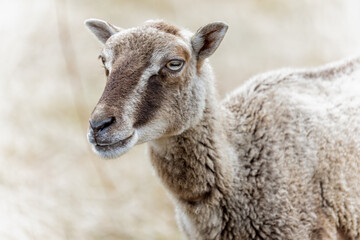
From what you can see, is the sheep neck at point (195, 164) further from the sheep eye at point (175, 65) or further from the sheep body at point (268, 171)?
the sheep eye at point (175, 65)

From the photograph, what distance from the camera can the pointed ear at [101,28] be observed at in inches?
215

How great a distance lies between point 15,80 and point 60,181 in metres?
2.50

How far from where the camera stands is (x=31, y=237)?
6.51m

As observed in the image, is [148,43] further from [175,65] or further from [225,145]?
[225,145]

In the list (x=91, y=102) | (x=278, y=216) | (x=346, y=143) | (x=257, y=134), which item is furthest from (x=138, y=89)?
(x=91, y=102)

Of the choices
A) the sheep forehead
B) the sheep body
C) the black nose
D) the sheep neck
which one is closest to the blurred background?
the sheep neck

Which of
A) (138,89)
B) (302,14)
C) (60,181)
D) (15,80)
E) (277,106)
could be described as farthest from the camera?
(302,14)

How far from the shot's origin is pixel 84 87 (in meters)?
10.9

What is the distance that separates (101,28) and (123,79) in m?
1.25

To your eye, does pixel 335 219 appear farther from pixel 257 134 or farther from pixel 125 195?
pixel 125 195

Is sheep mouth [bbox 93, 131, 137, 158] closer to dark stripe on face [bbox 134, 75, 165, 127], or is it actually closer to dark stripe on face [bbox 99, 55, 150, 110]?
dark stripe on face [bbox 134, 75, 165, 127]

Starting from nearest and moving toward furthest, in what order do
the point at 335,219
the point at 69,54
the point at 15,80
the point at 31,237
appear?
the point at 335,219, the point at 31,237, the point at 15,80, the point at 69,54

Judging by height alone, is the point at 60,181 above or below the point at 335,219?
above

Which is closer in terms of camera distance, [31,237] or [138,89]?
[138,89]
